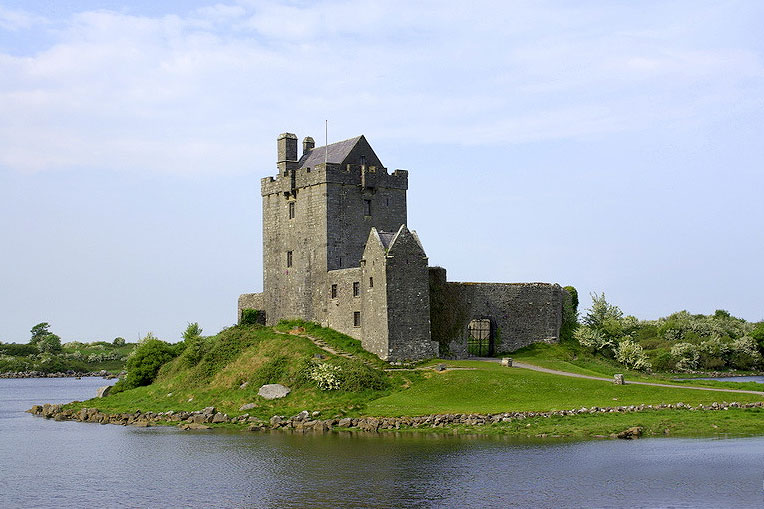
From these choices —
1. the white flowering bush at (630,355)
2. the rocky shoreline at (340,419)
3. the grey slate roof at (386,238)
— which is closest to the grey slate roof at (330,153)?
the grey slate roof at (386,238)

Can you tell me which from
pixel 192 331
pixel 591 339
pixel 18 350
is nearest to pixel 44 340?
pixel 18 350

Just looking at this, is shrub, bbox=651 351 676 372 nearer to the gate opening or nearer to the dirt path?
the gate opening

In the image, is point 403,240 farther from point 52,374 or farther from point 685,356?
point 52,374

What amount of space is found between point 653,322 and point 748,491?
82.0 m

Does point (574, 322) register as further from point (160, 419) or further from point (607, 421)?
point (160, 419)

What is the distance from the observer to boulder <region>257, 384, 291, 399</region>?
168 feet

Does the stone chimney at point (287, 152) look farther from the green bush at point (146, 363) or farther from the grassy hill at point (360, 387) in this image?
the green bush at point (146, 363)

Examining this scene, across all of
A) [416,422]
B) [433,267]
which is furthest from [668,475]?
[433,267]

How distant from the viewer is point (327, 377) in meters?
50.4

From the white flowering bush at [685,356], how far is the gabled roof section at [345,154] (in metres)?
36.5

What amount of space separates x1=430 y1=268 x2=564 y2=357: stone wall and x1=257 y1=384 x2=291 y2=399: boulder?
11218 millimetres

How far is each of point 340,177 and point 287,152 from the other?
6.30 m

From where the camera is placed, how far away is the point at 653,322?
4264 inches

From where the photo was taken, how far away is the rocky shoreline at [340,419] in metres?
42.8
